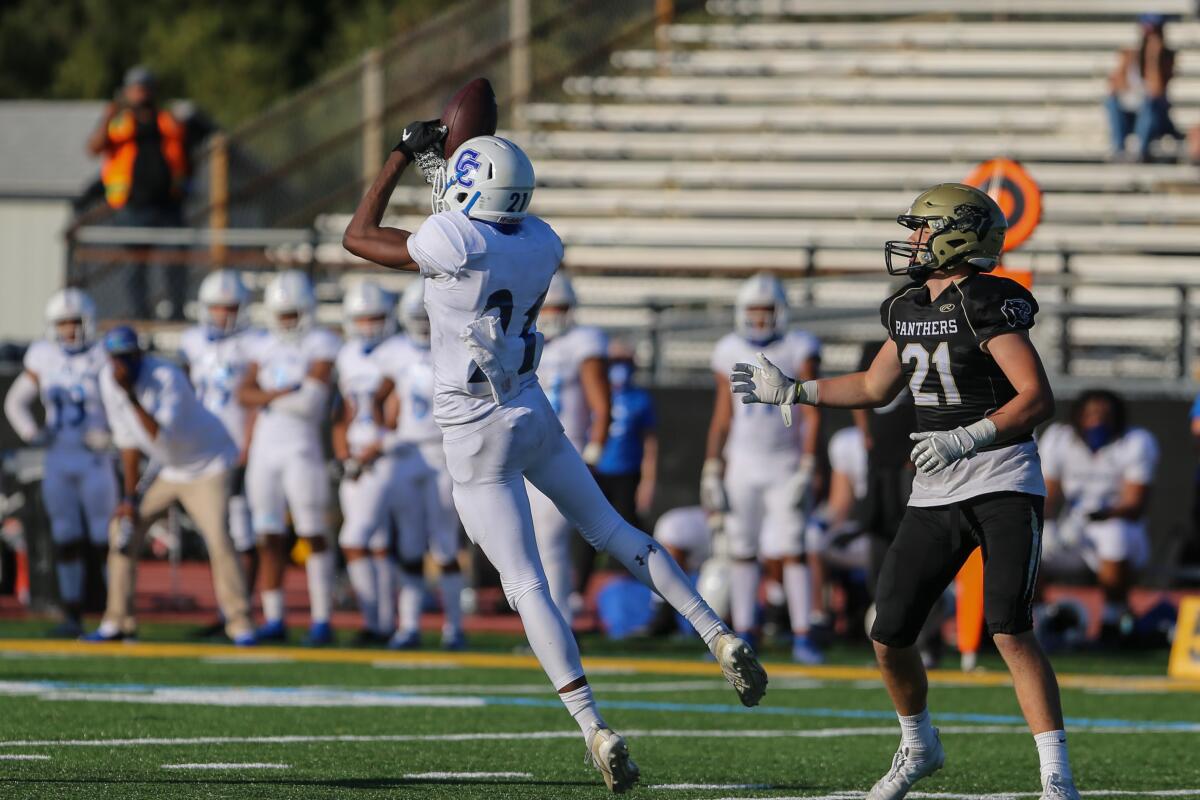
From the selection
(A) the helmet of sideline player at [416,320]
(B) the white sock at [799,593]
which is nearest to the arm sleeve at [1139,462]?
(B) the white sock at [799,593]

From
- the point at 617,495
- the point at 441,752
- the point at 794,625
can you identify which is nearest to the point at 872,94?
the point at 617,495

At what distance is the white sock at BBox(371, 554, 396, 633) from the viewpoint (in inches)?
458

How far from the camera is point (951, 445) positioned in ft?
18.8

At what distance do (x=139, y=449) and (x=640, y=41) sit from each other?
12.2 m

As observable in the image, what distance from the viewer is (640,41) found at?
22.8 meters

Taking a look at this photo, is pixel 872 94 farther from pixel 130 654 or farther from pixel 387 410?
pixel 130 654

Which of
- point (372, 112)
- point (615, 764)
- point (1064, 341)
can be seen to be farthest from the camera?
point (372, 112)

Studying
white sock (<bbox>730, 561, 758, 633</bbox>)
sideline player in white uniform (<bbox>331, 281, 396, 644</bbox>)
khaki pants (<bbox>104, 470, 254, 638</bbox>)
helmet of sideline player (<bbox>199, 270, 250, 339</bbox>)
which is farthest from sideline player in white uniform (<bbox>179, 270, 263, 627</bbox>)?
white sock (<bbox>730, 561, 758, 633</bbox>)

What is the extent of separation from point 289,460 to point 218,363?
2.97ft

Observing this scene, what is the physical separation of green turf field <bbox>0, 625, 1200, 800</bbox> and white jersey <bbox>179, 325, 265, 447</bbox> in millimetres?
1740

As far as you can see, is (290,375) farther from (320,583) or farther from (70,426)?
(70,426)

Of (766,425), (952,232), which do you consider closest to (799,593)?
(766,425)

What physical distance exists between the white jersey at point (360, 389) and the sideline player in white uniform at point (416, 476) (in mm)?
70

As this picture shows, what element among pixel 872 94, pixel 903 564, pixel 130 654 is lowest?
pixel 130 654
